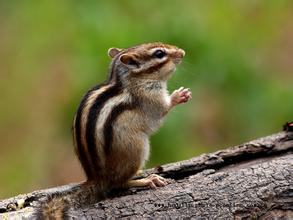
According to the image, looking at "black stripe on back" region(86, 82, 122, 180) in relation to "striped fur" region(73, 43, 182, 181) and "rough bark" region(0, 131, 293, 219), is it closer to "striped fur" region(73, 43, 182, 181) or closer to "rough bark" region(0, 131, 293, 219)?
"striped fur" region(73, 43, 182, 181)

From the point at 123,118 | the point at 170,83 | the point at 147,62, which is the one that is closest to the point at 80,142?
the point at 123,118

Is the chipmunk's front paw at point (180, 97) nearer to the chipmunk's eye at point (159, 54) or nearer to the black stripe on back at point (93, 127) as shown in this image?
the chipmunk's eye at point (159, 54)

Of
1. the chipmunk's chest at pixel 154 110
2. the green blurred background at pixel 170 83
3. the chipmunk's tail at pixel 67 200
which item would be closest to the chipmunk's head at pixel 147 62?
the chipmunk's chest at pixel 154 110

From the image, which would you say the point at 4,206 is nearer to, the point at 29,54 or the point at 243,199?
the point at 243,199

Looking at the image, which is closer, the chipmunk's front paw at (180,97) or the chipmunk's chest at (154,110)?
the chipmunk's chest at (154,110)

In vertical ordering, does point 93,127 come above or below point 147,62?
below

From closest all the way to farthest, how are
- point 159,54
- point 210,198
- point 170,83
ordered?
point 210,198 → point 159,54 → point 170,83

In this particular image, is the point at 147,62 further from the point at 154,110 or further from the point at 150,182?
the point at 150,182
